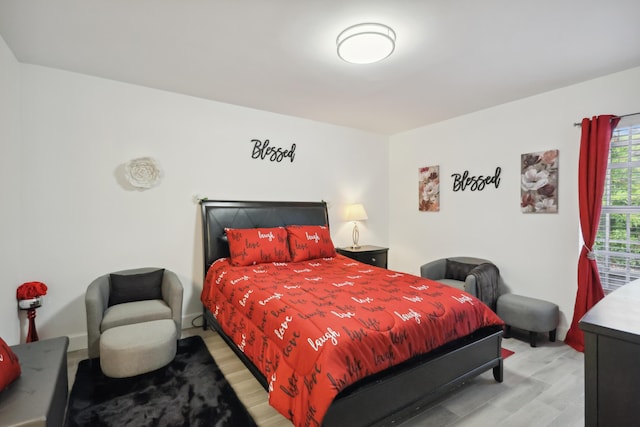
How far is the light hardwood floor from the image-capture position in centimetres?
190

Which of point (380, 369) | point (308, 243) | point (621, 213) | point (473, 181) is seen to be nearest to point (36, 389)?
point (380, 369)

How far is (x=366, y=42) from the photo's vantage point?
6.78ft

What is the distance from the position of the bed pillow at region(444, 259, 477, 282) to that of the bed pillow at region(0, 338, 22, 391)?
384 cm

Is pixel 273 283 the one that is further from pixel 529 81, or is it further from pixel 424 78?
pixel 529 81

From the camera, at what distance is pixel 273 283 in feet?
8.09

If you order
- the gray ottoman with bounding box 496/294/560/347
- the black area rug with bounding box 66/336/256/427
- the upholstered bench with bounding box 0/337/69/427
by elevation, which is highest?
the upholstered bench with bounding box 0/337/69/427

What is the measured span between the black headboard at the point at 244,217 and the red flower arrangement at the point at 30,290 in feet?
4.47

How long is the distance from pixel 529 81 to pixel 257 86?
8.80ft

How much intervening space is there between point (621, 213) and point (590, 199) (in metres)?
0.33

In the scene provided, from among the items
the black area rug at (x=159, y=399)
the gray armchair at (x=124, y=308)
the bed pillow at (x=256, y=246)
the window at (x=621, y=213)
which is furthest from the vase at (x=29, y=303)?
the window at (x=621, y=213)

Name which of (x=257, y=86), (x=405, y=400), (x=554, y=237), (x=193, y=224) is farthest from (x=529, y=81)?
(x=193, y=224)

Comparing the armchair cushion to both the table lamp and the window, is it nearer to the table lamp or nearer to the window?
the table lamp

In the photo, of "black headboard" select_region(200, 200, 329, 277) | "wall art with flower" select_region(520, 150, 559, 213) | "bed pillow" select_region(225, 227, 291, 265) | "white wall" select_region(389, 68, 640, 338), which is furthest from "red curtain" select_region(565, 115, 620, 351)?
"bed pillow" select_region(225, 227, 291, 265)

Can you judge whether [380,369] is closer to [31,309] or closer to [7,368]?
[7,368]
